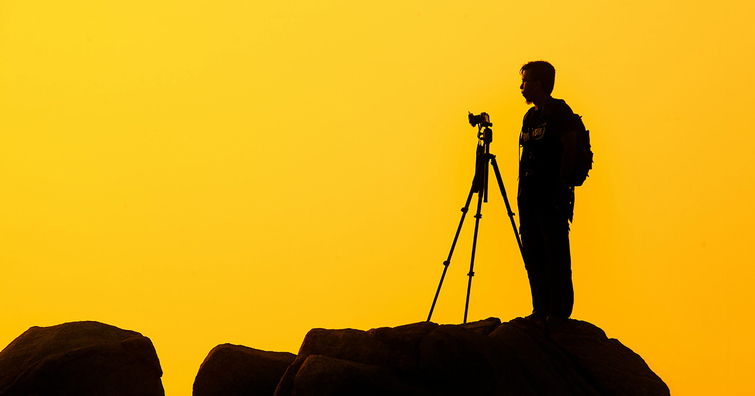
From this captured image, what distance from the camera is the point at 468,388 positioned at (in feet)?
24.5

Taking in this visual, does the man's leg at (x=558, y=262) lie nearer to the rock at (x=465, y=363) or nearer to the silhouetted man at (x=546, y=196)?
the silhouetted man at (x=546, y=196)

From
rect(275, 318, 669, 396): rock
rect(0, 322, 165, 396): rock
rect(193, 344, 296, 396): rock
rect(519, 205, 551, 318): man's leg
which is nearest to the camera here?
rect(275, 318, 669, 396): rock

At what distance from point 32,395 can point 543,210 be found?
5.41 metres

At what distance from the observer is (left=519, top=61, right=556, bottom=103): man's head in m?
9.13

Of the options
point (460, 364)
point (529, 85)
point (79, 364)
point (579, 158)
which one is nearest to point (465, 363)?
point (460, 364)

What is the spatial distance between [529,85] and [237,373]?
14.2ft

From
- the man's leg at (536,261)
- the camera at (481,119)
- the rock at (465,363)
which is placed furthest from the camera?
the camera at (481,119)

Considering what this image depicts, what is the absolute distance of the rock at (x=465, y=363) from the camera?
7340 mm

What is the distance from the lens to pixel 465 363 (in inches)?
298

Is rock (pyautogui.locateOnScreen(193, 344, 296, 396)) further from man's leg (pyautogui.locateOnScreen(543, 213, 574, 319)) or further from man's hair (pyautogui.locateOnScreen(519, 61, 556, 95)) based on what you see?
man's hair (pyautogui.locateOnScreen(519, 61, 556, 95))

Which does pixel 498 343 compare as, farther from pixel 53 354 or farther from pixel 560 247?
pixel 53 354

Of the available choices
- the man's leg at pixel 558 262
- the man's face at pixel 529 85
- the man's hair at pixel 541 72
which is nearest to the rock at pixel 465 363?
the man's leg at pixel 558 262

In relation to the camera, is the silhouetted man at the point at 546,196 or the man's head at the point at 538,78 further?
the man's head at the point at 538,78

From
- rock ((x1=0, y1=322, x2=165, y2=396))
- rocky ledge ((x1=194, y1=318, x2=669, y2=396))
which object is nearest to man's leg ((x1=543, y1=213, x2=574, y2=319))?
rocky ledge ((x1=194, y1=318, x2=669, y2=396))
